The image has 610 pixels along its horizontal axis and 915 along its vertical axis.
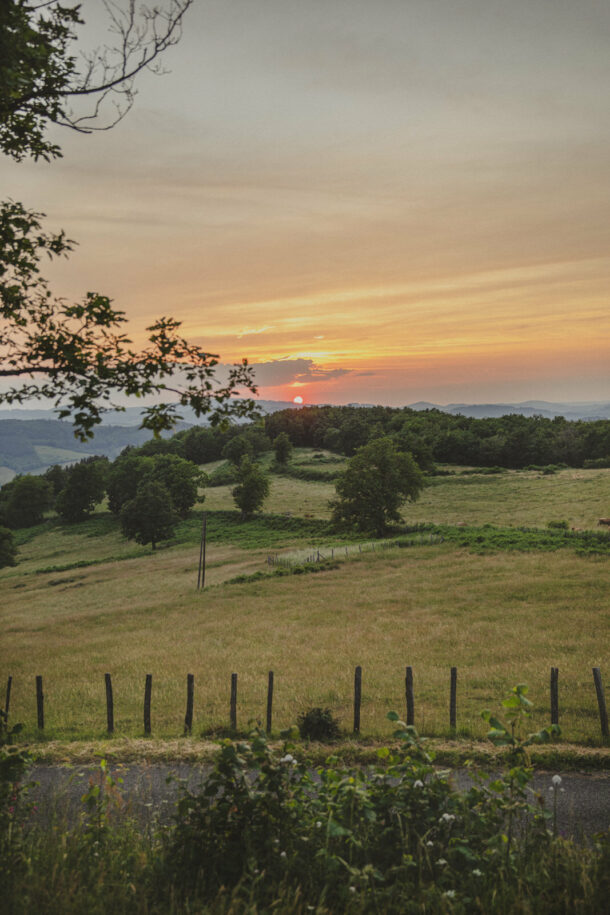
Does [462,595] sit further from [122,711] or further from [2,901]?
[2,901]

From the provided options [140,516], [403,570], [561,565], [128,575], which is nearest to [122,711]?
[403,570]

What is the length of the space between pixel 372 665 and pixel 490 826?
18.5 meters

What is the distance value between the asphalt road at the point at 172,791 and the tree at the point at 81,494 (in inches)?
4116

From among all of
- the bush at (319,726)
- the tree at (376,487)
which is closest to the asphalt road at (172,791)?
the bush at (319,726)

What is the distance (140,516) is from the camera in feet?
245

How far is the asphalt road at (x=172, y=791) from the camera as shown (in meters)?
9.37

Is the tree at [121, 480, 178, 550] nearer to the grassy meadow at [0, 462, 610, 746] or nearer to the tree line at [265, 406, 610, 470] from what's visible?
the grassy meadow at [0, 462, 610, 746]

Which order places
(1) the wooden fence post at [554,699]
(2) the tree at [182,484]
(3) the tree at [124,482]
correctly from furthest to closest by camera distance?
1. (3) the tree at [124,482]
2. (2) the tree at [182,484]
3. (1) the wooden fence post at [554,699]

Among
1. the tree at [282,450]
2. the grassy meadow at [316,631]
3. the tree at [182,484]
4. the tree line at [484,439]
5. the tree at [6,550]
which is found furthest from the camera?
the tree at [282,450]

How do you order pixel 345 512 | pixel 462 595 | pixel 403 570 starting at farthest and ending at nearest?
pixel 345 512, pixel 403 570, pixel 462 595

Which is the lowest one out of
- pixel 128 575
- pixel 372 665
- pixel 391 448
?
pixel 128 575

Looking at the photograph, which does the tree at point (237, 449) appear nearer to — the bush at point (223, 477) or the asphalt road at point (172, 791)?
the bush at point (223, 477)

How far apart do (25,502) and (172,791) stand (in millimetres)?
121709

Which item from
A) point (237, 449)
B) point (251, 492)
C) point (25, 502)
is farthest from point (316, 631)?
point (237, 449)
